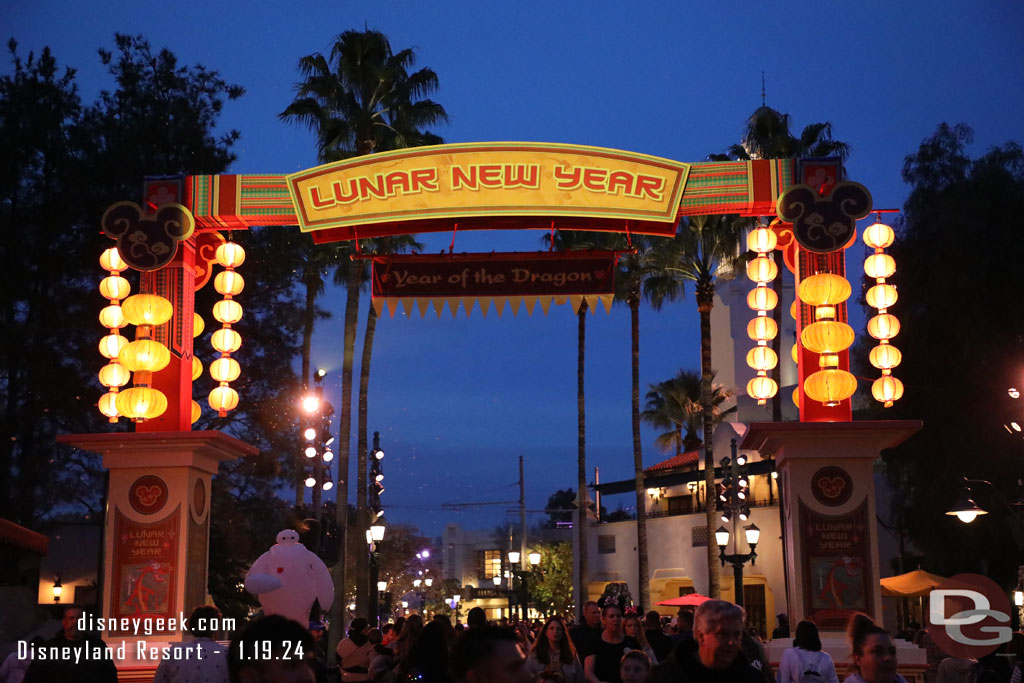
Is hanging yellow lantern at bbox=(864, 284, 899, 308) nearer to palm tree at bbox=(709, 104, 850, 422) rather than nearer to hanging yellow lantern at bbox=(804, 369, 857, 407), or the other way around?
hanging yellow lantern at bbox=(804, 369, 857, 407)

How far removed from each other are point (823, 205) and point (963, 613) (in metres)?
7.15

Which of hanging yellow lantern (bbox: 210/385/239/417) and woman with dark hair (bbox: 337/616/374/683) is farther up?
hanging yellow lantern (bbox: 210/385/239/417)

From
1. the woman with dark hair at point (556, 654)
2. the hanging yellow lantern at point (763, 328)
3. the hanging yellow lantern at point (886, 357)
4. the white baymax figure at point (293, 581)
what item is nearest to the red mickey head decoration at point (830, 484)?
the hanging yellow lantern at point (886, 357)

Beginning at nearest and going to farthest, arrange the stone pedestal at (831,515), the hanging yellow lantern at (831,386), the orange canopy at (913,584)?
the stone pedestal at (831,515) → the hanging yellow lantern at (831,386) → the orange canopy at (913,584)

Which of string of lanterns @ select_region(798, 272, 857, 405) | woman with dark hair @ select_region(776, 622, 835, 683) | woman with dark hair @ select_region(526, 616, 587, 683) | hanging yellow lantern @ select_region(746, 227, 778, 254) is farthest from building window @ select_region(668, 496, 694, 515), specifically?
woman with dark hair @ select_region(776, 622, 835, 683)

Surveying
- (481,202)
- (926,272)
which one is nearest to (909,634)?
(926,272)

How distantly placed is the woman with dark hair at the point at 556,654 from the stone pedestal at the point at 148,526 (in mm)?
5482

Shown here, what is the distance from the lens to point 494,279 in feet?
51.3

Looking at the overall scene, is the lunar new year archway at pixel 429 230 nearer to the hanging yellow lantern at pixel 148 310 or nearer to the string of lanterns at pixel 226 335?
the hanging yellow lantern at pixel 148 310

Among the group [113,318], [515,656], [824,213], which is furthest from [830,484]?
[515,656]

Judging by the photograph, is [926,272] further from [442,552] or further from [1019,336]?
[442,552]

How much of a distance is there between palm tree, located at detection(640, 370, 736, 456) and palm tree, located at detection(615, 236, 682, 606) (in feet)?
51.6

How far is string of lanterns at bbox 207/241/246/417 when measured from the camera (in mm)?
16250

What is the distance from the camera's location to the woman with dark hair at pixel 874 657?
6.21 metres
